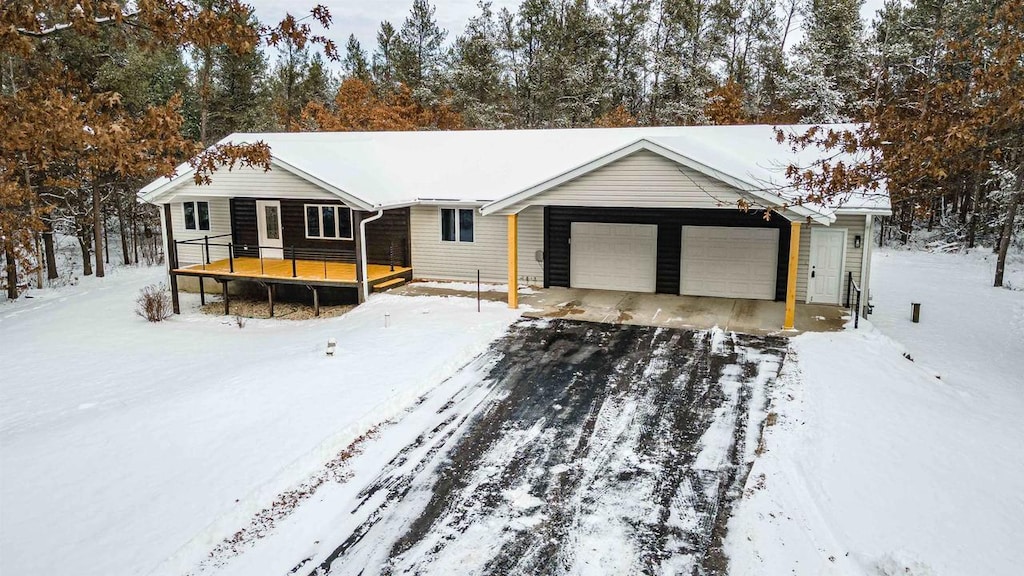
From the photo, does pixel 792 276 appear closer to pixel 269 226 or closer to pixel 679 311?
pixel 679 311

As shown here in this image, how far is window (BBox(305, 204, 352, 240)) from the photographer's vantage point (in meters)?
19.7

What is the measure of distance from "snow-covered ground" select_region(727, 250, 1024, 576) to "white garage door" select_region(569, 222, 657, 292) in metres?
5.56

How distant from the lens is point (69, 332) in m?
16.5

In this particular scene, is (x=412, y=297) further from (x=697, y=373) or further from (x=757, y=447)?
(x=757, y=447)

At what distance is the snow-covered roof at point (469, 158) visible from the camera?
17.1 m

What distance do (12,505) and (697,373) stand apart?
30.7 feet

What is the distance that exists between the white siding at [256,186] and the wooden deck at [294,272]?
76.1 inches

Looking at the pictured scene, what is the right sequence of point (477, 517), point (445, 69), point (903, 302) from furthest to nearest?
point (445, 69) < point (903, 302) < point (477, 517)

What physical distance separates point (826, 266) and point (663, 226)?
13.1ft

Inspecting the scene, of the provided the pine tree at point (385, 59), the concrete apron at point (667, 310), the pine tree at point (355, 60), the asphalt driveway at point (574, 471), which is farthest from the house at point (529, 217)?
the pine tree at point (355, 60)

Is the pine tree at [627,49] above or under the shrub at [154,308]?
above

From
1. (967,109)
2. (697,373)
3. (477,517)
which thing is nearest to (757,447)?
(697,373)

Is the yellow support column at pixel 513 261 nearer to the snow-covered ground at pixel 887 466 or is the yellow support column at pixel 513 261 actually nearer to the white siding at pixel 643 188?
the white siding at pixel 643 188

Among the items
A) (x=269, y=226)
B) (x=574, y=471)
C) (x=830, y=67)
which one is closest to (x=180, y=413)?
(x=574, y=471)
